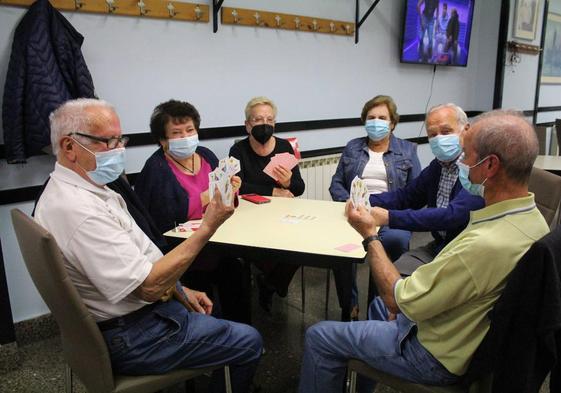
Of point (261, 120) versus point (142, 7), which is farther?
point (261, 120)

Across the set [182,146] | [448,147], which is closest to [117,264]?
[182,146]

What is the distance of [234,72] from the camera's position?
3.08 metres

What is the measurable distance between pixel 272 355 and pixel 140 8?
6.69 ft

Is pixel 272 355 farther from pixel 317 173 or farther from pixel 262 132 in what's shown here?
pixel 317 173

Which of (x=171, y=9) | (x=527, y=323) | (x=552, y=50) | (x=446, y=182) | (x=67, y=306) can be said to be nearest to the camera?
(x=527, y=323)

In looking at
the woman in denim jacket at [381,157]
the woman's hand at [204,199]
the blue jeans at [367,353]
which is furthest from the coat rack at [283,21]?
the blue jeans at [367,353]

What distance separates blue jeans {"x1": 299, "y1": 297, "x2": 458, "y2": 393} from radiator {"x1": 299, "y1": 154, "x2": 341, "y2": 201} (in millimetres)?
2129

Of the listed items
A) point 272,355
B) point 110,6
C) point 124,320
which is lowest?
point 272,355

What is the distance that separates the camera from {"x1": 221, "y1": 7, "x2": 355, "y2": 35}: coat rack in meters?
2.96

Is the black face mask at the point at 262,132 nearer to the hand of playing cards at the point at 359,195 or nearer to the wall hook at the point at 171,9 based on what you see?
the wall hook at the point at 171,9

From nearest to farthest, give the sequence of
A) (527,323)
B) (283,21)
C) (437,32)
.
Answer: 1. (527,323)
2. (283,21)
3. (437,32)

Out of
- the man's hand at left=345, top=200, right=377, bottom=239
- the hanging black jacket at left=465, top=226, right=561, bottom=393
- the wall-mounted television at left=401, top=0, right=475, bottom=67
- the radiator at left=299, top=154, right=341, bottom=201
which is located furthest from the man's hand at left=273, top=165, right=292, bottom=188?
the wall-mounted television at left=401, top=0, right=475, bottom=67

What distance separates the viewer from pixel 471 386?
124cm

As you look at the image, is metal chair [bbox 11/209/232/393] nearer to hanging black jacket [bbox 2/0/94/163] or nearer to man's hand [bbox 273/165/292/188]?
hanging black jacket [bbox 2/0/94/163]
